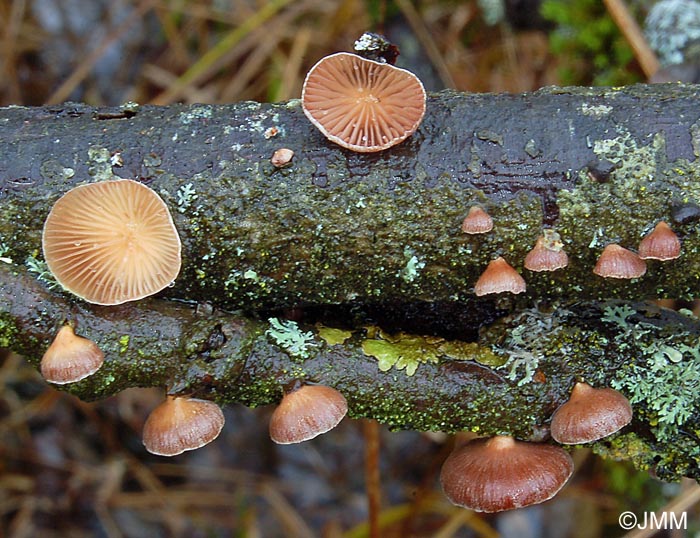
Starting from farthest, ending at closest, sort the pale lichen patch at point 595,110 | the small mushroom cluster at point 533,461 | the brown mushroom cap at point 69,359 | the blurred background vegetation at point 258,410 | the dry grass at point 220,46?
1. the dry grass at point 220,46
2. the blurred background vegetation at point 258,410
3. the pale lichen patch at point 595,110
4. the small mushroom cluster at point 533,461
5. the brown mushroom cap at point 69,359

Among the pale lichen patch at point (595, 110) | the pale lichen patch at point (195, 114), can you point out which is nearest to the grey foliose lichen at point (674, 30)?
the pale lichen patch at point (595, 110)

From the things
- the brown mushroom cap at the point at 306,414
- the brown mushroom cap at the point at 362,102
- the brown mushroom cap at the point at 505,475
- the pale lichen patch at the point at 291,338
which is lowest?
the brown mushroom cap at the point at 505,475

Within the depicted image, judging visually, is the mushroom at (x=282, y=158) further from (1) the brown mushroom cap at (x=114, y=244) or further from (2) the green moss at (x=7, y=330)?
(2) the green moss at (x=7, y=330)

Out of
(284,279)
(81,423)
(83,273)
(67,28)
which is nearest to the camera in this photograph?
(83,273)

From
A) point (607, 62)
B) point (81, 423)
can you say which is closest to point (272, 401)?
point (81, 423)

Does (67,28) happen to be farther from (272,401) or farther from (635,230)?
(635,230)

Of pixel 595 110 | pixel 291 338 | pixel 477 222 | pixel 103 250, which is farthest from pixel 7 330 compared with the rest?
pixel 595 110

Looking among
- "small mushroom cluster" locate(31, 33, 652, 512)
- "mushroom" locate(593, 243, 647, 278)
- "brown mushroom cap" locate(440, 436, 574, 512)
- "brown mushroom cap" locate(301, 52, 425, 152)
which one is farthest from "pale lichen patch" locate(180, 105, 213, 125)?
"brown mushroom cap" locate(440, 436, 574, 512)

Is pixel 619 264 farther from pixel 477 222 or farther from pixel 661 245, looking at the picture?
pixel 477 222
